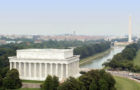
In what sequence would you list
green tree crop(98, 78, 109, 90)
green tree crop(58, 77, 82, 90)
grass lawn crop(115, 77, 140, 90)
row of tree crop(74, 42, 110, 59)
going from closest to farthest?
green tree crop(58, 77, 82, 90)
green tree crop(98, 78, 109, 90)
grass lawn crop(115, 77, 140, 90)
row of tree crop(74, 42, 110, 59)

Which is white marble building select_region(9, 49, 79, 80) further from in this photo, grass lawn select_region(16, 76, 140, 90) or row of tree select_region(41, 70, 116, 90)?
grass lawn select_region(16, 76, 140, 90)

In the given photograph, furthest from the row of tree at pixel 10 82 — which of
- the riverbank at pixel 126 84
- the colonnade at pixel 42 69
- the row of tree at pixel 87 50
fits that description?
the row of tree at pixel 87 50

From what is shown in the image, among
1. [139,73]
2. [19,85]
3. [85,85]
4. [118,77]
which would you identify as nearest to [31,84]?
[19,85]

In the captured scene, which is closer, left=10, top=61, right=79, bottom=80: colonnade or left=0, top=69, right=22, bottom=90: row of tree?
left=0, top=69, right=22, bottom=90: row of tree

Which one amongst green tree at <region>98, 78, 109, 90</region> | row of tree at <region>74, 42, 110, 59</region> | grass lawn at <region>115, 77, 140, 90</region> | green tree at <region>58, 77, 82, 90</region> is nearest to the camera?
green tree at <region>58, 77, 82, 90</region>

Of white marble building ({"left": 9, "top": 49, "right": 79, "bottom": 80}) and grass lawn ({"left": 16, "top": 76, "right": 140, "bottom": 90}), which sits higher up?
white marble building ({"left": 9, "top": 49, "right": 79, "bottom": 80})

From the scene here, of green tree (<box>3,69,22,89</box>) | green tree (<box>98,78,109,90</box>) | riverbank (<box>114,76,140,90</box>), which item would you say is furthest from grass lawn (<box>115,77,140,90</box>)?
green tree (<box>3,69,22,89</box>)

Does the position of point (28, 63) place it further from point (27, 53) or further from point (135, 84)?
point (135, 84)
